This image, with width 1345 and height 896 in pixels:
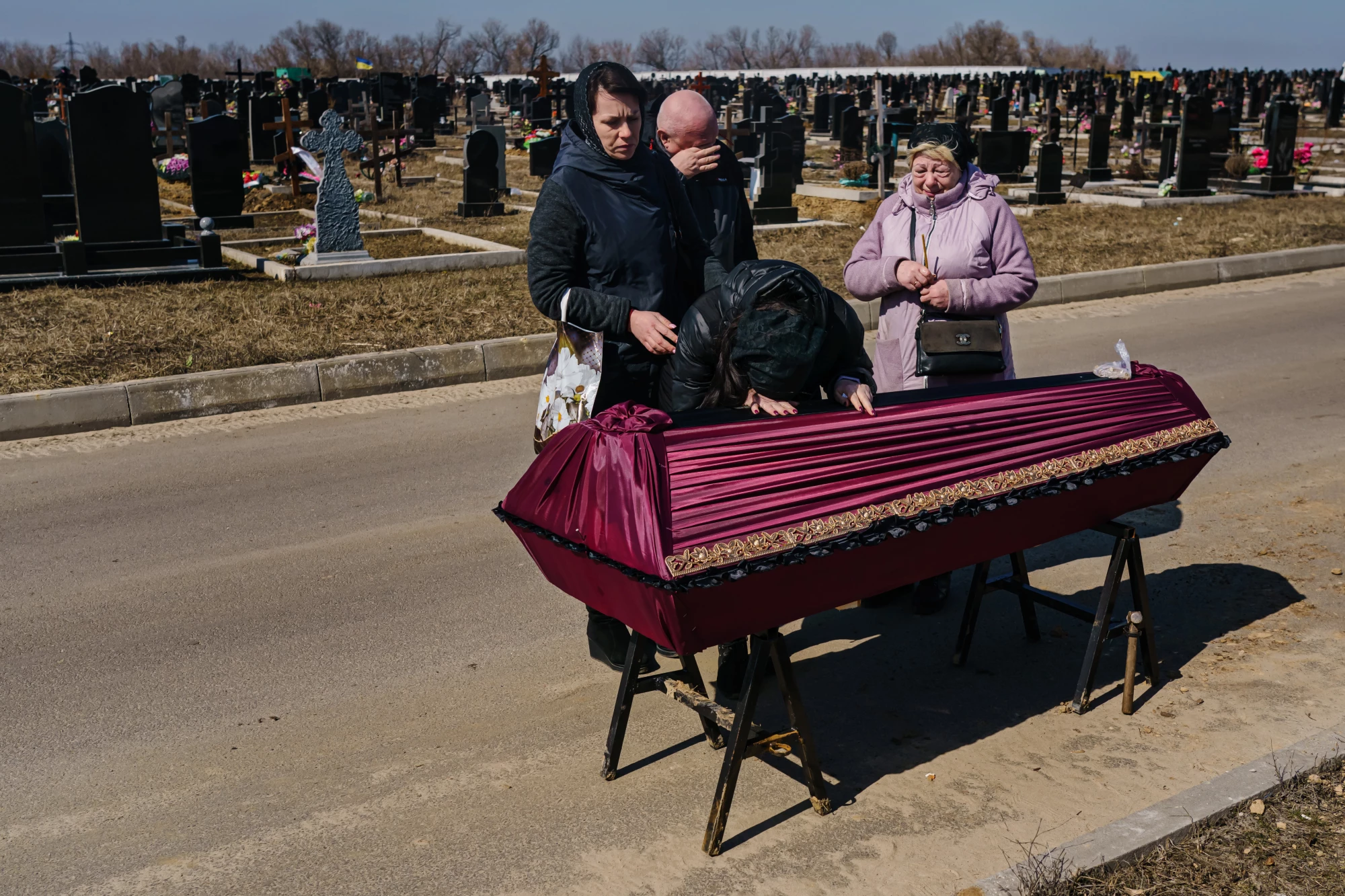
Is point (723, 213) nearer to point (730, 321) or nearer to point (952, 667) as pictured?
point (730, 321)

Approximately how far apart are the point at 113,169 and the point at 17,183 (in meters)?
0.89

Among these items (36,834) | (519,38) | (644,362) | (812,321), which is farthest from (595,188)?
(519,38)

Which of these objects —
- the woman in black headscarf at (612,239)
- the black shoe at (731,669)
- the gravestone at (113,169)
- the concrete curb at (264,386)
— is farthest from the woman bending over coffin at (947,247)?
the gravestone at (113,169)

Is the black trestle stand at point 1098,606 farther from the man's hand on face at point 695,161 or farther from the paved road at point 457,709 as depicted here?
the man's hand on face at point 695,161

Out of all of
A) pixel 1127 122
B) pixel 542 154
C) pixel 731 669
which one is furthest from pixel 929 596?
pixel 1127 122

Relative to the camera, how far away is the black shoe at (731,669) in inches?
154

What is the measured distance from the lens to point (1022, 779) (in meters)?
3.57

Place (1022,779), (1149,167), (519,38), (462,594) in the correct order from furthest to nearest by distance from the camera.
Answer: (519,38)
(1149,167)
(462,594)
(1022,779)

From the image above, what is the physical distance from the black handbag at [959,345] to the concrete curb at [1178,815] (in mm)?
1606

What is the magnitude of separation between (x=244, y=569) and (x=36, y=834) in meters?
2.02

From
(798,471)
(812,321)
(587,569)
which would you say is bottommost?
(587,569)

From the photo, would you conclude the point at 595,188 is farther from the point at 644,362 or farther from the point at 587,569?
the point at 587,569

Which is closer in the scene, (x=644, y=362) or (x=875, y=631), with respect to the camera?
(x=644, y=362)

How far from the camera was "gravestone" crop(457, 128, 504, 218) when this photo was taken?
17.4m
